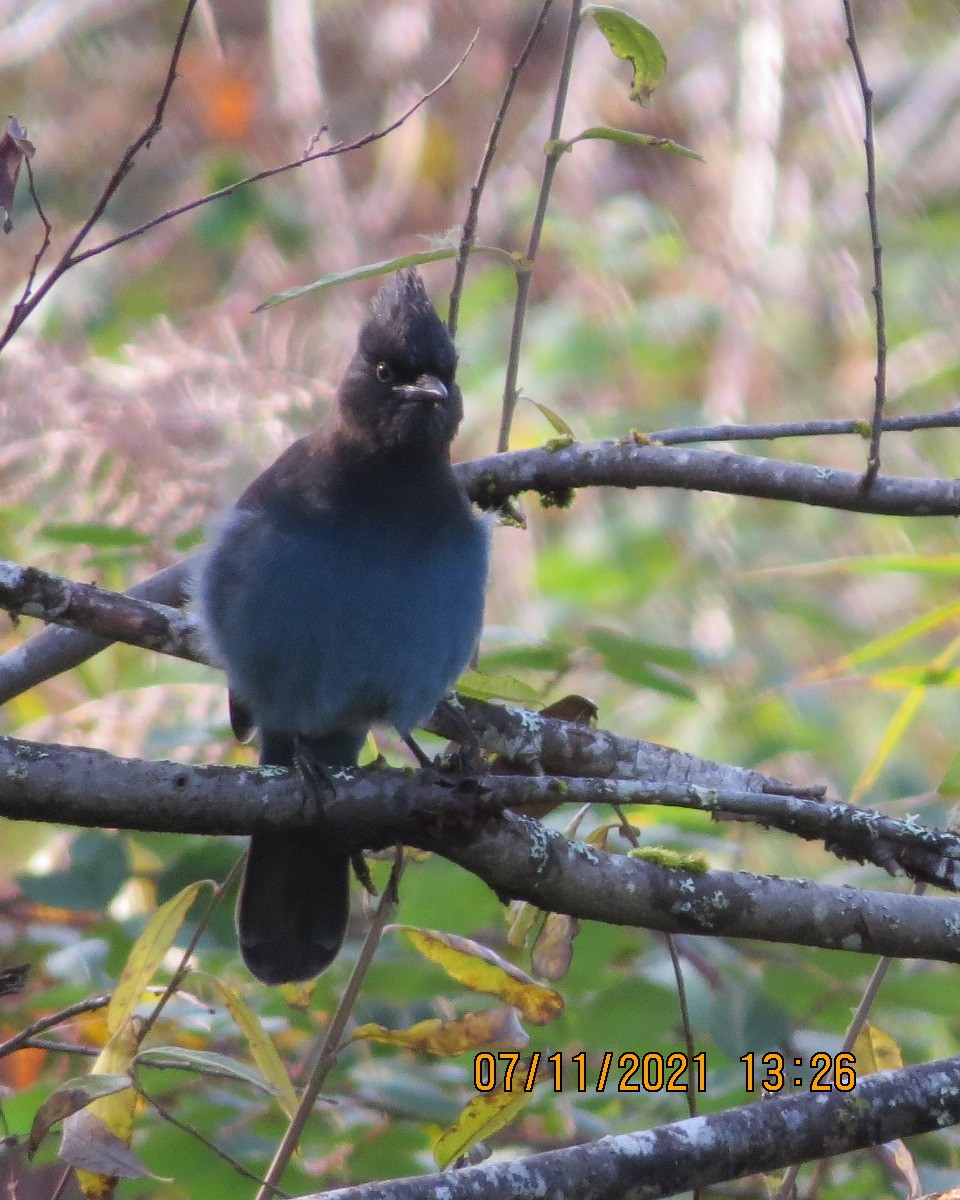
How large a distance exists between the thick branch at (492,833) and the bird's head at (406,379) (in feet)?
3.87

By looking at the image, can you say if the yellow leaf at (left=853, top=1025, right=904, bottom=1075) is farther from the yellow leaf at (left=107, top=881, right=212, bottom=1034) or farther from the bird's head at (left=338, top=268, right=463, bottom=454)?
the bird's head at (left=338, top=268, right=463, bottom=454)

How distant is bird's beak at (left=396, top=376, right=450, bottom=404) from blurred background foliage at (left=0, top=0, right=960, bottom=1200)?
0.59 meters

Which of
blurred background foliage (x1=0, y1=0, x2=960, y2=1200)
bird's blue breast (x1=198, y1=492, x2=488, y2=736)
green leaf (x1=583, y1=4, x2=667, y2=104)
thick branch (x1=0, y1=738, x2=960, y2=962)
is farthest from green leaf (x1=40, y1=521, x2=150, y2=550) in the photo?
green leaf (x1=583, y1=4, x2=667, y2=104)

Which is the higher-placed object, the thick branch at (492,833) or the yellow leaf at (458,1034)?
the thick branch at (492,833)

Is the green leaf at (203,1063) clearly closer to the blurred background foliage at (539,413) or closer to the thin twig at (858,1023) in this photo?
the blurred background foliage at (539,413)

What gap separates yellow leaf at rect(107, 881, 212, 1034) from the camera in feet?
8.50

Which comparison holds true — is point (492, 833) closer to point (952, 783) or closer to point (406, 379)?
point (952, 783)

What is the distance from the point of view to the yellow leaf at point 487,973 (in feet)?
8.79

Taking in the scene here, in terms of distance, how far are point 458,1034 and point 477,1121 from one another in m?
0.16

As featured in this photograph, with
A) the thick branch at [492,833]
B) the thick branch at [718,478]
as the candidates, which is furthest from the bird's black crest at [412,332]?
the thick branch at [492,833]

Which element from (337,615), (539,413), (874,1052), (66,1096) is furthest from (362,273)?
(539,413)

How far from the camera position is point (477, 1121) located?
258cm

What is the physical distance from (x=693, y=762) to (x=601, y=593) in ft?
8.83

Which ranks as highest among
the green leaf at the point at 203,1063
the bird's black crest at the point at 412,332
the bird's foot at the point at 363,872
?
the bird's black crest at the point at 412,332
